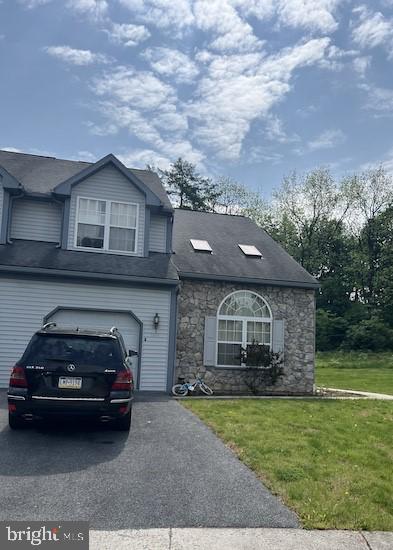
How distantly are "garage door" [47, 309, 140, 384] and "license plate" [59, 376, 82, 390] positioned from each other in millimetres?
5527

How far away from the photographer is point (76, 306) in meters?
12.4

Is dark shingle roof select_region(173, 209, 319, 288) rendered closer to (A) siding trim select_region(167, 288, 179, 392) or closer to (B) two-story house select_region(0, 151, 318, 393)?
(B) two-story house select_region(0, 151, 318, 393)

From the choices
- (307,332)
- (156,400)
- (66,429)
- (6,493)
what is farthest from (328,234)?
(6,493)

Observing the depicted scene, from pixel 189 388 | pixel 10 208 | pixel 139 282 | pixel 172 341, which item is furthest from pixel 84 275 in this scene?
pixel 189 388

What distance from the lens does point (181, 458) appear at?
630 centimetres

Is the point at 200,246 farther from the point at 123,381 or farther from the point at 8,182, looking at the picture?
the point at 123,381

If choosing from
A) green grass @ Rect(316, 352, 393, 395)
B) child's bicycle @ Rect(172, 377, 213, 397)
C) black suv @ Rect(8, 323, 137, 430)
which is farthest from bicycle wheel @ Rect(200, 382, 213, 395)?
green grass @ Rect(316, 352, 393, 395)

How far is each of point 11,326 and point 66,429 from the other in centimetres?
518

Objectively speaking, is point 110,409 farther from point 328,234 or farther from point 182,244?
point 328,234

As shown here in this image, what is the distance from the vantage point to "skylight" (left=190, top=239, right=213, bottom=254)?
15648 mm

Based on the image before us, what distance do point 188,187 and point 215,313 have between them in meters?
30.7

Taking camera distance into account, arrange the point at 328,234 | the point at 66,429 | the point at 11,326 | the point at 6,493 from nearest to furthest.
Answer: the point at 6,493
the point at 66,429
the point at 11,326
the point at 328,234

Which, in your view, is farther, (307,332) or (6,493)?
(307,332)

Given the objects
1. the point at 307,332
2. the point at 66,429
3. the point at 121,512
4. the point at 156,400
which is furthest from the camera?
the point at 307,332
